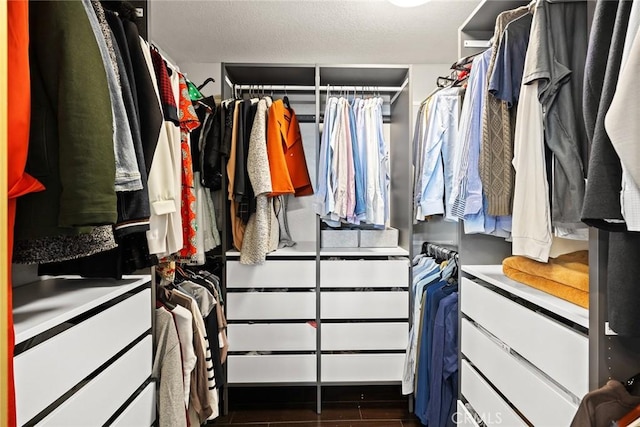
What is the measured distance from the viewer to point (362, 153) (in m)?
2.33

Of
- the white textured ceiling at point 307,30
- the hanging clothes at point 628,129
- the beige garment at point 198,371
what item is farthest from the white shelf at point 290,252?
the hanging clothes at point 628,129

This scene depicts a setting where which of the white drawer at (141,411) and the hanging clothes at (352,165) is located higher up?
the hanging clothes at (352,165)

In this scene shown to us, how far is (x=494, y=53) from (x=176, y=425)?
174 centimetres

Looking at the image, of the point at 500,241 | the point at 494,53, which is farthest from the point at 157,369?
the point at 494,53

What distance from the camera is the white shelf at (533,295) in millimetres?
960

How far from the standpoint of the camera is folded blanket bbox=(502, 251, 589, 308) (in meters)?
1.03

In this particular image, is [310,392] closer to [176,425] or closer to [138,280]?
[176,425]

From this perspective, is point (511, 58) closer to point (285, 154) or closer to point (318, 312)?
point (285, 154)

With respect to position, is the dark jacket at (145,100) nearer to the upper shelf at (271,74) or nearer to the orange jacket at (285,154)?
the orange jacket at (285,154)

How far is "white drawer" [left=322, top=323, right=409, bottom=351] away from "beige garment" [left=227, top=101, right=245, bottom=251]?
29.7 inches

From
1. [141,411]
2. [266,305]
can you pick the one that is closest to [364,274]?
[266,305]

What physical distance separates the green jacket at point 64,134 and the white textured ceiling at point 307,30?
4.87ft

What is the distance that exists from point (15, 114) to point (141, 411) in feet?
3.57

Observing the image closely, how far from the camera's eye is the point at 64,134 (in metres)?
0.72
